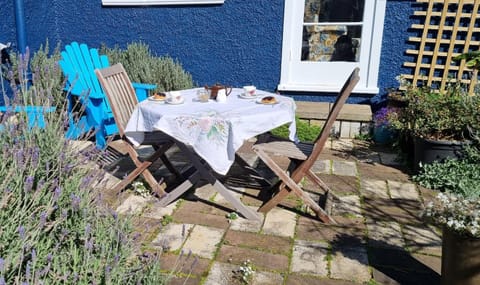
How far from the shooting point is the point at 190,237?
272cm

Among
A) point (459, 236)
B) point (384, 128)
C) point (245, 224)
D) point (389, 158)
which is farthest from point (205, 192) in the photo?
point (384, 128)

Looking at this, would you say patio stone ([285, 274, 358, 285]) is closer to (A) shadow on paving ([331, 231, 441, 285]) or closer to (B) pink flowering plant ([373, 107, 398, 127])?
(A) shadow on paving ([331, 231, 441, 285])

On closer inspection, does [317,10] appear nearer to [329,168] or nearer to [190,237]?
[329,168]

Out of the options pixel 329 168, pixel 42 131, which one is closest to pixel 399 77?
pixel 329 168

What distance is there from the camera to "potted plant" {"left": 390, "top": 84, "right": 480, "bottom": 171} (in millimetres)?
3785

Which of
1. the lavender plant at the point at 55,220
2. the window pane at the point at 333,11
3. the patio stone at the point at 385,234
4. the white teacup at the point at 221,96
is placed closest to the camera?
the lavender plant at the point at 55,220

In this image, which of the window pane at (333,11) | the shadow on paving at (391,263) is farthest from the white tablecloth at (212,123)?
the window pane at (333,11)

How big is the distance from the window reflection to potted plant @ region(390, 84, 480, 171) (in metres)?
1.47

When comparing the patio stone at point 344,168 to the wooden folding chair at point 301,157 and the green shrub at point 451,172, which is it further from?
the wooden folding chair at point 301,157

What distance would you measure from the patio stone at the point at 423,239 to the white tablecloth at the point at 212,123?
1151 millimetres

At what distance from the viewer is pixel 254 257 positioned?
2.51 m

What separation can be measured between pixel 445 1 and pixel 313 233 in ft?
11.5

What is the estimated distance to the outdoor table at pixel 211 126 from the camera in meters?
2.71

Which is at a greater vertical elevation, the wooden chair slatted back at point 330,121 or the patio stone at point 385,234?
the wooden chair slatted back at point 330,121
